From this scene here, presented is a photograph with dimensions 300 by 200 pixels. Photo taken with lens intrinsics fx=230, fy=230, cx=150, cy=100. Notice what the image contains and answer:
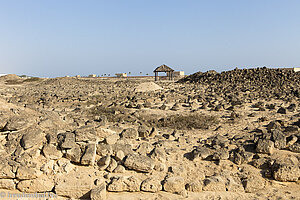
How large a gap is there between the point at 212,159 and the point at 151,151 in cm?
122

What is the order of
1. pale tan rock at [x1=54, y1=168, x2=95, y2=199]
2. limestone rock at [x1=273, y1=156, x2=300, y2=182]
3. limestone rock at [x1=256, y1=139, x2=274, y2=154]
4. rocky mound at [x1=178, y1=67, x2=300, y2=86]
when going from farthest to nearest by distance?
rocky mound at [x1=178, y1=67, x2=300, y2=86], limestone rock at [x1=256, y1=139, x2=274, y2=154], limestone rock at [x1=273, y1=156, x2=300, y2=182], pale tan rock at [x1=54, y1=168, x2=95, y2=199]

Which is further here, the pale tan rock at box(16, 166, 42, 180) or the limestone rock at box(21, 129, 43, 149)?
the limestone rock at box(21, 129, 43, 149)

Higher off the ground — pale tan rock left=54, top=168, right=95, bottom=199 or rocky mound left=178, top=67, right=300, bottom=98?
rocky mound left=178, top=67, right=300, bottom=98

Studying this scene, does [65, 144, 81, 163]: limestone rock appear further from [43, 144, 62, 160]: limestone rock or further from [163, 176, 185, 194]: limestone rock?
[163, 176, 185, 194]: limestone rock

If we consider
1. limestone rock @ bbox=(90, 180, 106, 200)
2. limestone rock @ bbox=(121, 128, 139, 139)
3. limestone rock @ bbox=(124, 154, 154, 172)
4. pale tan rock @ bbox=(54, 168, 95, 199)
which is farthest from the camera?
limestone rock @ bbox=(121, 128, 139, 139)

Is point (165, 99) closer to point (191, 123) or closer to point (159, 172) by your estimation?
point (191, 123)

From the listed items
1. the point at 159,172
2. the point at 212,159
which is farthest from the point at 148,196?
the point at 212,159

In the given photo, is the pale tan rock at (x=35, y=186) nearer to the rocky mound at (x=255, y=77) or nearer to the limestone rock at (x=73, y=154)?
the limestone rock at (x=73, y=154)

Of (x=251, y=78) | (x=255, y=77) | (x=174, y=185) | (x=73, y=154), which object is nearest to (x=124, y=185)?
(x=174, y=185)

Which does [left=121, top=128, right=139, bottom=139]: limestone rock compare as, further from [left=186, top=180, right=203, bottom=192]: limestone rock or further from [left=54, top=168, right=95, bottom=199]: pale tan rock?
[left=186, top=180, right=203, bottom=192]: limestone rock

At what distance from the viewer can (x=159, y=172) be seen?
412cm

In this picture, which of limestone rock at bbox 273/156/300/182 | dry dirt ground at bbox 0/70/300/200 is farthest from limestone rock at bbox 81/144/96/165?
limestone rock at bbox 273/156/300/182

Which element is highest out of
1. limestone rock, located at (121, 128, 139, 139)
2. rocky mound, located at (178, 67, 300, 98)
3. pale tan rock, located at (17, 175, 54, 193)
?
rocky mound, located at (178, 67, 300, 98)

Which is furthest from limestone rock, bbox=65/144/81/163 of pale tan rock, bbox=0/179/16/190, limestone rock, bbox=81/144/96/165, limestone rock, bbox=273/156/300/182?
limestone rock, bbox=273/156/300/182
